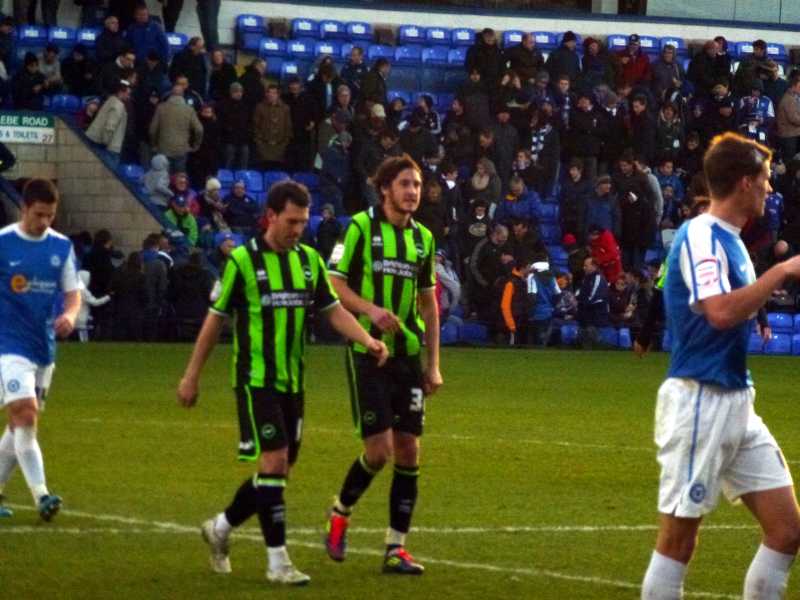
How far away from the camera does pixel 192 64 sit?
2841 cm

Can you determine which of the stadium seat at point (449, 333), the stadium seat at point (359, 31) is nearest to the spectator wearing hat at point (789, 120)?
the stadium seat at point (359, 31)

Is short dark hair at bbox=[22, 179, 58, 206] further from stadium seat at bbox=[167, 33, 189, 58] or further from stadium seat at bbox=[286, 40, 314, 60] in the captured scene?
stadium seat at bbox=[286, 40, 314, 60]

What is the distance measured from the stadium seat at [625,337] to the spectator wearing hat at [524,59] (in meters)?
4.50

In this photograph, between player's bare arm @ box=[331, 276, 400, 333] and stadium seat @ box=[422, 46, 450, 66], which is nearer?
player's bare arm @ box=[331, 276, 400, 333]

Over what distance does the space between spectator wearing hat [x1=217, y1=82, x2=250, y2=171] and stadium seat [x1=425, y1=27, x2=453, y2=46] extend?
5.56 meters

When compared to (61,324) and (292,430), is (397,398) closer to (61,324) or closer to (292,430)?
(292,430)

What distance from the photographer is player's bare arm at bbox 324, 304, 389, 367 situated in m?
9.13

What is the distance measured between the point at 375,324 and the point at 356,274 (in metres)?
0.43

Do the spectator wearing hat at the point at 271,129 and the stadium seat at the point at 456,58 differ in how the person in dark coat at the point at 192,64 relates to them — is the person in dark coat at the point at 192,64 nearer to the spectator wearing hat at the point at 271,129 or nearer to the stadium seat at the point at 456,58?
the spectator wearing hat at the point at 271,129

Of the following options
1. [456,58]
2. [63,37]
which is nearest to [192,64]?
[63,37]

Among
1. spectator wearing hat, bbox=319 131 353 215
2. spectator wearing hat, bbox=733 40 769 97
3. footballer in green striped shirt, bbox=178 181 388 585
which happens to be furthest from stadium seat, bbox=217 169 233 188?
footballer in green striped shirt, bbox=178 181 388 585

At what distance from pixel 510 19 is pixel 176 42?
706 cm

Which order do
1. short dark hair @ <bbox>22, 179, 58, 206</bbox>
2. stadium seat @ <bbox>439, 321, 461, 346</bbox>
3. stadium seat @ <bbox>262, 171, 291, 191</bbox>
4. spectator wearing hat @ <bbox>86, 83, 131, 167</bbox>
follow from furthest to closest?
stadium seat @ <bbox>262, 171, 291, 191</bbox> → stadium seat @ <bbox>439, 321, 461, 346</bbox> → spectator wearing hat @ <bbox>86, 83, 131, 167</bbox> → short dark hair @ <bbox>22, 179, 58, 206</bbox>

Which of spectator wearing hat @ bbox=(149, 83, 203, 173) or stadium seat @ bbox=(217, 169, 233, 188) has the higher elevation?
spectator wearing hat @ bbox=(149, 83, 203, 173)
